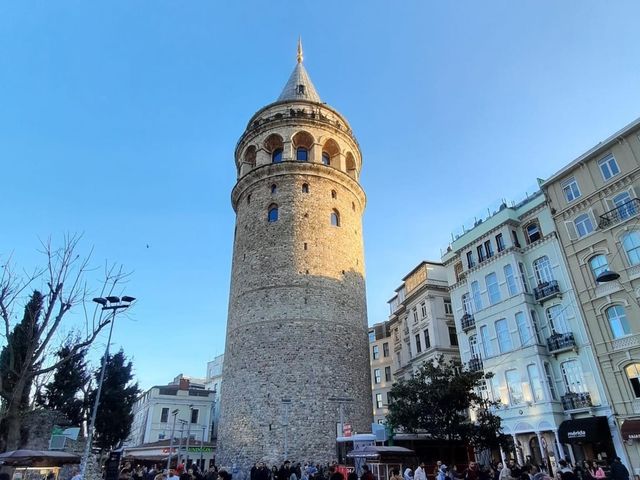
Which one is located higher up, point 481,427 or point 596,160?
point 596,160

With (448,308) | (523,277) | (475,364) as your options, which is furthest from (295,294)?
(448,308)

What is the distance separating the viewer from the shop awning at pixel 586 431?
17.9 metres

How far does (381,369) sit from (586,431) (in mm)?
22713

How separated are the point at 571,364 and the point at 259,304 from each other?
1497cm

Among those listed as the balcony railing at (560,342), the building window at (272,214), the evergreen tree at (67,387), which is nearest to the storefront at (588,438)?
the balcony railing at (560,342)

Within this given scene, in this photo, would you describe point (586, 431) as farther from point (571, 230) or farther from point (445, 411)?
point (571, 230)

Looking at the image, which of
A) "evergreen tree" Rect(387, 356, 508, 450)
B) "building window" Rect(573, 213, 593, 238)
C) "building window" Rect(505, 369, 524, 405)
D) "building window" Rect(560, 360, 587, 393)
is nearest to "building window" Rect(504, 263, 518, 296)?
"building window" Rect(573, 213, 593, 238)

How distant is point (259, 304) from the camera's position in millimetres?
23984

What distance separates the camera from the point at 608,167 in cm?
2088

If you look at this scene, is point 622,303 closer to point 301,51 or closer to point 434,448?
point 434,448

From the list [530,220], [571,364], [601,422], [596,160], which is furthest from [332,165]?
[601,422]

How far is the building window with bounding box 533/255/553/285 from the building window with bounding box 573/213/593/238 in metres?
2.01

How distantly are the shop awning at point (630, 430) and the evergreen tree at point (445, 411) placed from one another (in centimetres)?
430

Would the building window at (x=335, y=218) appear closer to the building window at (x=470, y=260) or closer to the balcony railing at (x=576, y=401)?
the building window at (x=470, y=260)
